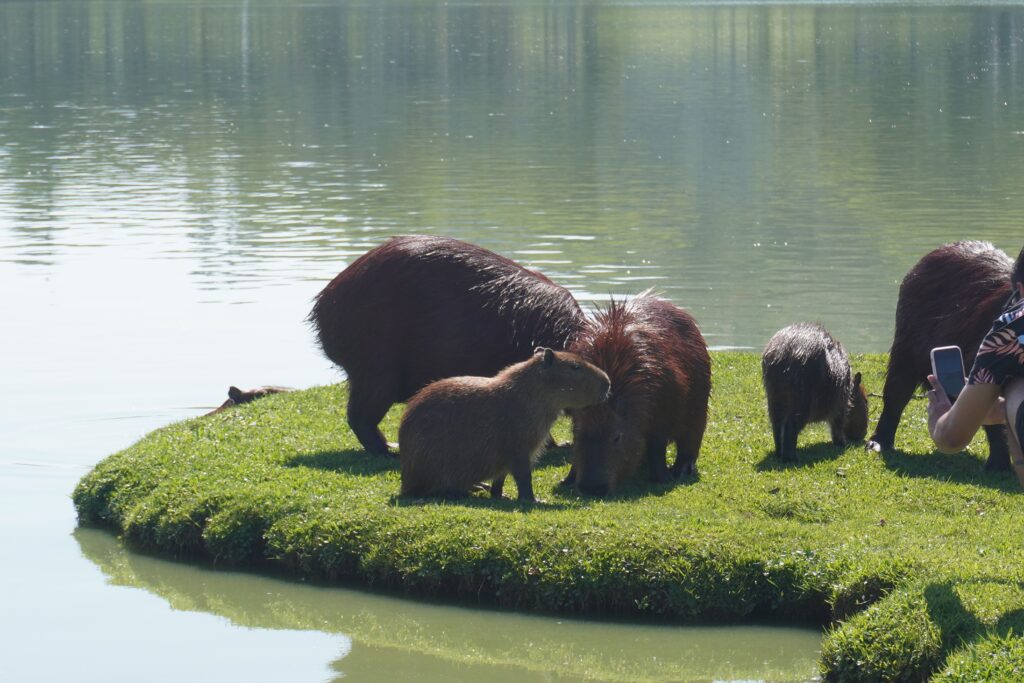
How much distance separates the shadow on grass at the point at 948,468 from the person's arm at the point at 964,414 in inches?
122

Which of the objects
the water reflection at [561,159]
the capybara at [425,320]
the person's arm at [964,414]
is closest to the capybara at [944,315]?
the capybara at [425,320]

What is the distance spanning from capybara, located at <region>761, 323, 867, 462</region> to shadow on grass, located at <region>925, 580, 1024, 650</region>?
3.05 meters

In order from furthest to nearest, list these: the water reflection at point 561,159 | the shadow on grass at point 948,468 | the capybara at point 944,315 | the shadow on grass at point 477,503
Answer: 1. the water reflection at point 561,159
2. the capybara at point 944,315
3. the shadow on grass at point 948,468
4. the shadow on grass at point 477,503

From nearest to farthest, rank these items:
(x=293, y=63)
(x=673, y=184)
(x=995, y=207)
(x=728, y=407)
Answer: (x=728, y=407) < (x=995, y=207) < (x=673, y=184) < (x=293, y=63)

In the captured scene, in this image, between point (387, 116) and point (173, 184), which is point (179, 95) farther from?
point (173, 184)

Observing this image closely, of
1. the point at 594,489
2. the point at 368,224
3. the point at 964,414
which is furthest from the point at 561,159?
the point at 964,414

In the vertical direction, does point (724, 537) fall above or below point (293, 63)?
below

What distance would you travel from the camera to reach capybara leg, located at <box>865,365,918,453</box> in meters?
10.9

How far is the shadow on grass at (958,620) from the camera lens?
23.3 ft

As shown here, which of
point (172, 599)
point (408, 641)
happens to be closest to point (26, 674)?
point (172, 599)

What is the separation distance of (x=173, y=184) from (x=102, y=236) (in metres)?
6.82

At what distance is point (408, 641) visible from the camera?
8.36 m

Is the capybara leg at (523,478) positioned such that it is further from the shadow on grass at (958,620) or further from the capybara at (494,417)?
the shadow on grass at (958,620)

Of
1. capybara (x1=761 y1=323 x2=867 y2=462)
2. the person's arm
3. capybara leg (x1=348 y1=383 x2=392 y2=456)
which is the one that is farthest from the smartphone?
capybara leg (x1=348 y1=383 x2=392 y2=456)
